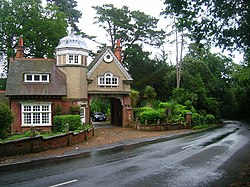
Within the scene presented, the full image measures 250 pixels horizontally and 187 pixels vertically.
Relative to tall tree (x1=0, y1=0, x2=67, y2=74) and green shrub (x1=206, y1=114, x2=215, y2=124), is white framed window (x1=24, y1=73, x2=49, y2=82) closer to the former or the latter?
tall tree (x1=0, y1=0, x2=67, y2=74)

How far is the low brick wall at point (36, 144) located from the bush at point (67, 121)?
5.75m

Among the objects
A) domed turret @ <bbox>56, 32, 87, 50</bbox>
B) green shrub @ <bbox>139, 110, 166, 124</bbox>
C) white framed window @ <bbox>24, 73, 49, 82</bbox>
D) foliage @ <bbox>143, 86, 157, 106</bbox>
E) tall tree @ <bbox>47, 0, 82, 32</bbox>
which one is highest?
tall tree @ <bbox>47, 0, 82, 32</bbox>

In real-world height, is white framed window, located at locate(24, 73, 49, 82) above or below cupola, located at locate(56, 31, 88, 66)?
below

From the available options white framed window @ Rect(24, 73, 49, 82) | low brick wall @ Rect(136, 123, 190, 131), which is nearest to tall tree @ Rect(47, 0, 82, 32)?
white framed window @ Rect(24, 73, 49, 82)

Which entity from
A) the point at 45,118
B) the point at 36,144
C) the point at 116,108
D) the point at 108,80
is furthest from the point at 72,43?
the point at 36,144

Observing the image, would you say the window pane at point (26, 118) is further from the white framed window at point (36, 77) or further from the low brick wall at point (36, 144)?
the low brick wall at point (36, 144)

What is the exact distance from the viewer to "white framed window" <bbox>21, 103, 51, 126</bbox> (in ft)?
95.2

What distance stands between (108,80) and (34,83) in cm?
926

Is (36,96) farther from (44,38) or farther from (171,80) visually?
(171,80)

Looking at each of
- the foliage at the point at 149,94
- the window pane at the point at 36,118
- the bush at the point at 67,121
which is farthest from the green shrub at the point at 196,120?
the window pane at the point at 36,118

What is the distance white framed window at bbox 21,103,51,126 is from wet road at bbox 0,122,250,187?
14844 mm

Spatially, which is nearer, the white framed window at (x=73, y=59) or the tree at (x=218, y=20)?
the tree at (x=218, y=20)

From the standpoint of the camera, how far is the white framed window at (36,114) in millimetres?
29016

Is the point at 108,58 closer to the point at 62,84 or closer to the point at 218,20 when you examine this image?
the point at 62,84
